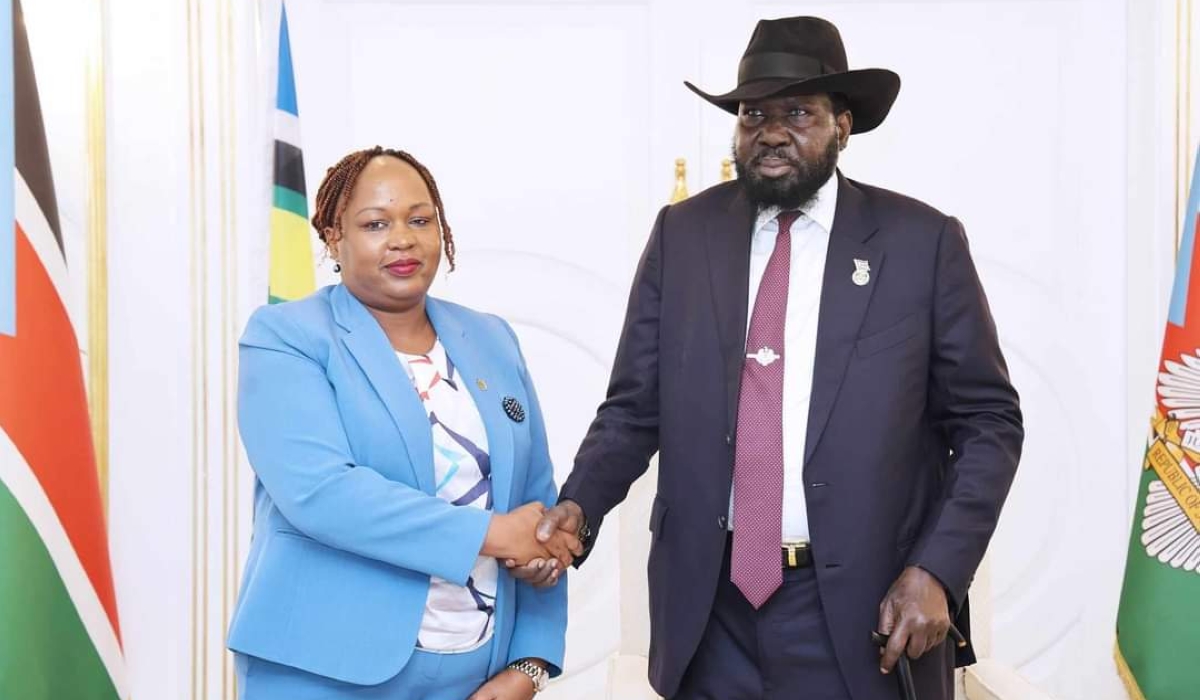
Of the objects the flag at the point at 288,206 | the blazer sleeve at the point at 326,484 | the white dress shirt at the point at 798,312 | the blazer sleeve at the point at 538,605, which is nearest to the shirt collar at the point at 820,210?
the white dress shirt at the point at 798,312

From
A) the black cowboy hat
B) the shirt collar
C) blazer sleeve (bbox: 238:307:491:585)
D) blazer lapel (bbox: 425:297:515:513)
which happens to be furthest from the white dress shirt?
blazer sleeve (bbox: 238:307:491:585)

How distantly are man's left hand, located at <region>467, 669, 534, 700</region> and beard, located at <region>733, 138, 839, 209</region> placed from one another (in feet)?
3.04

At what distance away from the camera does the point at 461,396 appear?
2.23 meters

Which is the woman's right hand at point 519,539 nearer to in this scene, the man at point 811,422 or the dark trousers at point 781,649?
the man at point 811,422

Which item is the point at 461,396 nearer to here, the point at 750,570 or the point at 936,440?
the point at 750,570

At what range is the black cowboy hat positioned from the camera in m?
2.29

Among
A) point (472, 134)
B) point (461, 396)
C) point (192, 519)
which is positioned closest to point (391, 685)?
point (461, 396)

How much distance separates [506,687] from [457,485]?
0.35 meters

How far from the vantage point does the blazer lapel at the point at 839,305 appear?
7.10 ft

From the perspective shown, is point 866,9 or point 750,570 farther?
point 866,9

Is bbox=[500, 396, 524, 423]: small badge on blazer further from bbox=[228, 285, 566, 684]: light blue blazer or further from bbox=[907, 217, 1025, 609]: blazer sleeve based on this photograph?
bbox=[907, 217, 1025, 609]: blazer sleeve

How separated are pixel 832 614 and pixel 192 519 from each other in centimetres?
226

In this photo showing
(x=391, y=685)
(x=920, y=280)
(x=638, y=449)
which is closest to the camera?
(x=391, y=685)

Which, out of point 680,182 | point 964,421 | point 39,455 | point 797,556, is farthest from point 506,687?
point 680,182
